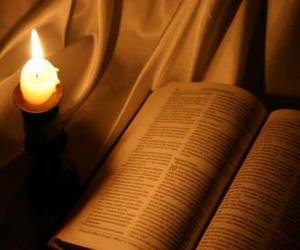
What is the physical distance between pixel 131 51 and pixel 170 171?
31cm

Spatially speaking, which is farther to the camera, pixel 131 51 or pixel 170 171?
pixel 131 51

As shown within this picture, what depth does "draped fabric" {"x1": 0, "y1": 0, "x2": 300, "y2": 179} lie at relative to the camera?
86cm

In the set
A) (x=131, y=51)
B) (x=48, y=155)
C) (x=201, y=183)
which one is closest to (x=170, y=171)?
(x=201, y=183)

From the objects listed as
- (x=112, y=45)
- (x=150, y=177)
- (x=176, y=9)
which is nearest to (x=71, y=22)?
(x=112, y=45)

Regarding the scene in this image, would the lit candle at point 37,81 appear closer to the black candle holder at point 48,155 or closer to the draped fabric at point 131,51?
the black candle holder at point 48,155

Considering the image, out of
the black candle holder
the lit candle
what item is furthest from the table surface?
the lit candle

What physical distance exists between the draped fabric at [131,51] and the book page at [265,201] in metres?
0.18

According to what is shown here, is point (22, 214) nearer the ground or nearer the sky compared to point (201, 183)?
nearer the ground

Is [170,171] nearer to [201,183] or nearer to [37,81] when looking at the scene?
[201,183]

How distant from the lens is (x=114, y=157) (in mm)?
788

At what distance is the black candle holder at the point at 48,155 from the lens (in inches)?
24.5

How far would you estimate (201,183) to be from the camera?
2.29 ft

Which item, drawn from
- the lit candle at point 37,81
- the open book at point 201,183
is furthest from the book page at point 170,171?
the lit candle at point 37,81

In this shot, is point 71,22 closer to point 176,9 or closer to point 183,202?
point 176,9
